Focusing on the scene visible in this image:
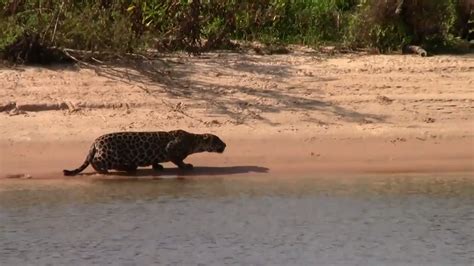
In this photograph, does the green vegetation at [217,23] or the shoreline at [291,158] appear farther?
the green vegetation at [217,23]

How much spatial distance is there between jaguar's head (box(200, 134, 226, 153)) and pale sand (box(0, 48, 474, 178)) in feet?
0.71

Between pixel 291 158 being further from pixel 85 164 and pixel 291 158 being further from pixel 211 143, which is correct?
pixel 85 164

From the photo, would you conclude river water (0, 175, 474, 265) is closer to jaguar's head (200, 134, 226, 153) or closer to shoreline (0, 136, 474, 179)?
shoreline (0, 136, 474, 179)

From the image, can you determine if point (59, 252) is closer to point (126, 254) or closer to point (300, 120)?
point (126, 254)

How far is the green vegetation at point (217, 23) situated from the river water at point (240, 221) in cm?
267

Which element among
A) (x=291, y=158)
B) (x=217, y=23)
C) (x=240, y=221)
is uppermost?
(x=217, y=23)

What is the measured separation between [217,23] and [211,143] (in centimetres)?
333

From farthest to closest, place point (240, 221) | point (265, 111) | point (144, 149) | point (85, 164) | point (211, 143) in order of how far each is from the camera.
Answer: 1. point (265, 111)
2. point (211, 143)
3. point (144, 149)
4. point (85, 164)
5. point (240, 221)

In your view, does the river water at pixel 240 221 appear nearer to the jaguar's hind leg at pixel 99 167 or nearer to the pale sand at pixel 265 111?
the jaguar's hind leg at pixel 99 167

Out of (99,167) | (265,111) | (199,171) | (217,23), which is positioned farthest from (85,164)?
(217,23)

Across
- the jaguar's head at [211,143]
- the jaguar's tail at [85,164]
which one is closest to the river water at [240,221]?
the jaguar's tail at [85,164]

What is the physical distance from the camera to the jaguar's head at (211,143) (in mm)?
11703

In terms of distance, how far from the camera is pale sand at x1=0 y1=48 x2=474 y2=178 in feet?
38.9

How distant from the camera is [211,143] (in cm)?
1170
